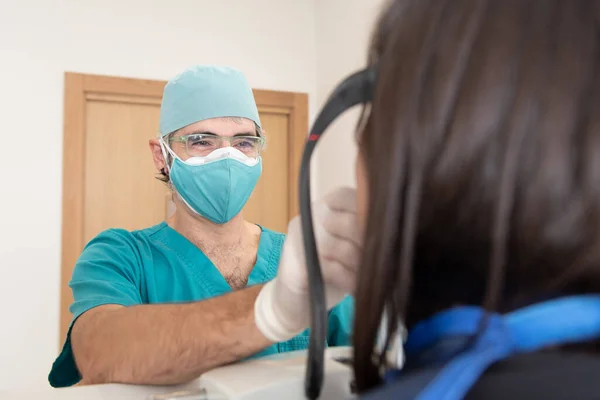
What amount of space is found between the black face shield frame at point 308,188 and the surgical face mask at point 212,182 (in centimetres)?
78

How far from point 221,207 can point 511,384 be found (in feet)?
3.13

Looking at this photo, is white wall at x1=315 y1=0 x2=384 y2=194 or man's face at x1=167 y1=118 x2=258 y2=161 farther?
white wall at x1=315 y1=0 x2=384 y2=194

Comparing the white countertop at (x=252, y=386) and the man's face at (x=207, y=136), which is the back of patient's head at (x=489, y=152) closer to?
the white countertop at (x=252, y=386)

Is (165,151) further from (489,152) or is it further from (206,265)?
(489,152)

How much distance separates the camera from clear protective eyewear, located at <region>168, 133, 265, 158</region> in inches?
47.3

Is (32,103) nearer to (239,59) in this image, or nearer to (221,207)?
(239,59)

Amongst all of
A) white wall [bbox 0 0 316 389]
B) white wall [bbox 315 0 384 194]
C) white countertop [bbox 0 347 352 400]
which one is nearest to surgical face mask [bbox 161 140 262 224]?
white countertop [bbox 0 347 352 400]

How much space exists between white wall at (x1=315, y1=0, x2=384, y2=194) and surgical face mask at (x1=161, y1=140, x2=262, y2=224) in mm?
905

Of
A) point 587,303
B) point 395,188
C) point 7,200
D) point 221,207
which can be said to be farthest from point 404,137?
point 7,200

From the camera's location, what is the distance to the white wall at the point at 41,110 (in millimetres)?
1915

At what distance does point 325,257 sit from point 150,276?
628 millimetres

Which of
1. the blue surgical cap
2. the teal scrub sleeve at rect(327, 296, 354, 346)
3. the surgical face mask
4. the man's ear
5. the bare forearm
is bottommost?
the teal scrub sleeve at rect(327, 296, 354, 346)

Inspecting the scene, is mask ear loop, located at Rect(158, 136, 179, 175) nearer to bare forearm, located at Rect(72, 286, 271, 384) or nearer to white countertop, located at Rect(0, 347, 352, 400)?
bare forearm, located at Rect(72, 286, 271, 384)

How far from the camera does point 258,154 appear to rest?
126cm
